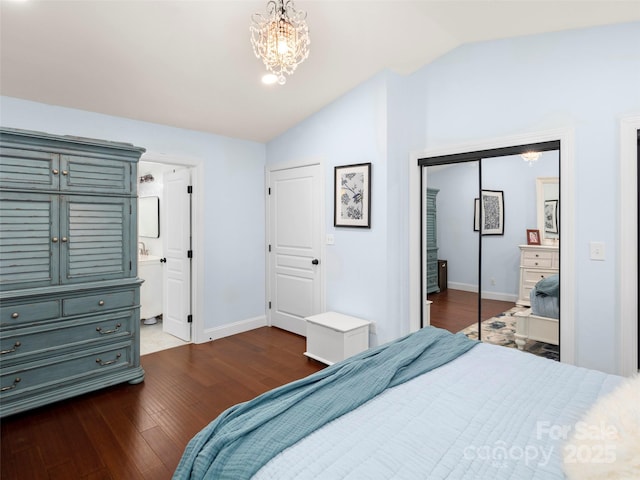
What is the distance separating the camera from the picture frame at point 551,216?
2781mm

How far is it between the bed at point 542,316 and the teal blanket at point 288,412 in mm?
1514

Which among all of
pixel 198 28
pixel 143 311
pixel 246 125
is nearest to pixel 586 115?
pixel 198 28

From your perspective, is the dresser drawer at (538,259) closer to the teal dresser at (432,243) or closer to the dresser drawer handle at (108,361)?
the teal dresser at (432,243)

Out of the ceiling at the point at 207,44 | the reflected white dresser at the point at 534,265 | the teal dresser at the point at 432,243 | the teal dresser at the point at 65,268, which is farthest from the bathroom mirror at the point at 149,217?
the reflected white dresser at the point at 534,265

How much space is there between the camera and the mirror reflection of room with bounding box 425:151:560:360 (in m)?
2.84

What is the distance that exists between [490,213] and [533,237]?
15.7 inches

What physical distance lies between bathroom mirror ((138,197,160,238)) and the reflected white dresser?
458 centimetres

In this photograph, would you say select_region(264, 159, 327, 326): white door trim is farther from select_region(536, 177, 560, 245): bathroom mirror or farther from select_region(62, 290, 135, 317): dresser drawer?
select_region(536, 177, 560, 245): bathroom mirror

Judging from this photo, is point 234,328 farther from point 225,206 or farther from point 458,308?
point 458,308

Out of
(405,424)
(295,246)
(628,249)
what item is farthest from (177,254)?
(628,249)

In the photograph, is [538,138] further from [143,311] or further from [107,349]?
[143,311]

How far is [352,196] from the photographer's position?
3.67 meters

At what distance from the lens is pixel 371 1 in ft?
8.05

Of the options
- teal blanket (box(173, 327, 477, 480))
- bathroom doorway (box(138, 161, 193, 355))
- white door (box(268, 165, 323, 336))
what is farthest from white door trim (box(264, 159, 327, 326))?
teal blanket (box(173, 327, 477, 480))
